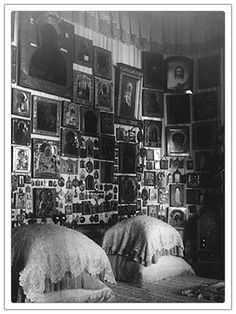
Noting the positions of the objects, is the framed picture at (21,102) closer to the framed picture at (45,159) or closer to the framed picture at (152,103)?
the framed picture at (45,159)

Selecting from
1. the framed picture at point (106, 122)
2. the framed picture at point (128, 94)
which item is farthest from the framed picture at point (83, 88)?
the framed picture at point (128, 94)

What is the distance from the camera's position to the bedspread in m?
4.64

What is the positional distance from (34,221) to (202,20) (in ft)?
8.93

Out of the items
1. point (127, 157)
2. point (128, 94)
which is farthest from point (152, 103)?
point (127, 157)

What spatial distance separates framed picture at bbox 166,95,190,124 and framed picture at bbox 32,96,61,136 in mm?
1216

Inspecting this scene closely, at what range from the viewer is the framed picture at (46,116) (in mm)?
4492

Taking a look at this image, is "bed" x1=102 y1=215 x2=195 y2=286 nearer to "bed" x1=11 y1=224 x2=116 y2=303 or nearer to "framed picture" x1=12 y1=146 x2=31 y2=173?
"bed" x1=11 y1=224 x2=116 y2=303

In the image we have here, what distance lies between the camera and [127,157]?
4.68 metres

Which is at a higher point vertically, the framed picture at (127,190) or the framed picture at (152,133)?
the framed picture at (152,133)

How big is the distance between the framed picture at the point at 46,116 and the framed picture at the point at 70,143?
0.08 m

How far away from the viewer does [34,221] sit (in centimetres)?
436

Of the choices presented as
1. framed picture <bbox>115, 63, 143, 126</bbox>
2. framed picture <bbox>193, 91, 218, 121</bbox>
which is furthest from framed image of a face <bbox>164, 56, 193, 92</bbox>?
framed picture <bbox>115, 63, 143, 126</bbox>

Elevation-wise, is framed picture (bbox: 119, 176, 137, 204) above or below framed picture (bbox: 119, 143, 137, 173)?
below
